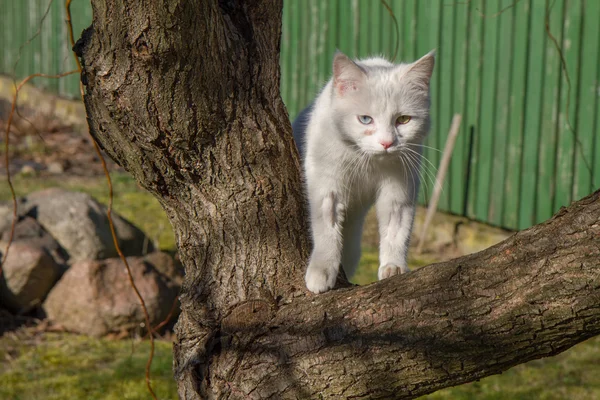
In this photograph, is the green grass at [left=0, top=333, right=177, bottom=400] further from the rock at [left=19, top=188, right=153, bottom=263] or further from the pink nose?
the pink nose

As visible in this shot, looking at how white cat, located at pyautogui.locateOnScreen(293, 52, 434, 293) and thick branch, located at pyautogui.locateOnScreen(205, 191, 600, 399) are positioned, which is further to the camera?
Result: white cat, located at pyautogui.locateOnScreen(293, 52, 434, 293)

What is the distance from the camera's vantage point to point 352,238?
3.19 meters

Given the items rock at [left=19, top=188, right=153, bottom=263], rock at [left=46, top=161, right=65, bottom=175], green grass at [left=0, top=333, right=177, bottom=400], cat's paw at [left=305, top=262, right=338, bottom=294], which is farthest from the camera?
rock at [left=46, top=161, right=65, bottom=175]

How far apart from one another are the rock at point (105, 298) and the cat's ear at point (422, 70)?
2854 millimetres

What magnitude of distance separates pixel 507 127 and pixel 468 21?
102cm

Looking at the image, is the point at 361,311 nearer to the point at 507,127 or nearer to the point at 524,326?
the point at 524,326

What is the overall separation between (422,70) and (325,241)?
0.73 meters

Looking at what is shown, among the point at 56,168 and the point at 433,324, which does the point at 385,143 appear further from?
the point at 56,168

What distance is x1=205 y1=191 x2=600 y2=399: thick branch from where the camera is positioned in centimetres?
192

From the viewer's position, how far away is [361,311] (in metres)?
2.22

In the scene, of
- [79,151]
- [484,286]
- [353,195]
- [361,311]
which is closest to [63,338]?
[353,195]

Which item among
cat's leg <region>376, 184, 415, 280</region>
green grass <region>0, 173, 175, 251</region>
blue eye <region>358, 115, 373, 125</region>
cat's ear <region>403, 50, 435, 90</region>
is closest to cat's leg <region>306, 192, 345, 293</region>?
cat's leg <region>376, 184, 415, 280</region>

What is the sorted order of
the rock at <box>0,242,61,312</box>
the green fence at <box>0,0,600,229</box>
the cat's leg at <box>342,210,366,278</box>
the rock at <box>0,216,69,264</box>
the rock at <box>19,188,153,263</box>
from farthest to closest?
the green fence at <box>0,0,600,229</box>
the rock at <box>19,188,153,263</box>
the rock at <box>0,216,69,264</box>
the rock at <box>0,242,61,312</box>
the cat's leg at <box>342,210,366,278</box>

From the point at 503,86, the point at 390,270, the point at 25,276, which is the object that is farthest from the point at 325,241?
the point at 503,86
